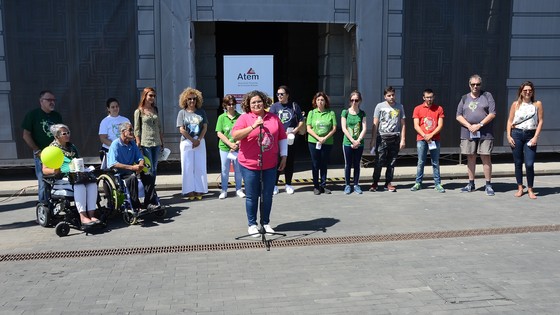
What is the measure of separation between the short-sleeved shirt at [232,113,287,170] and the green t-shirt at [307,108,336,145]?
274 cm

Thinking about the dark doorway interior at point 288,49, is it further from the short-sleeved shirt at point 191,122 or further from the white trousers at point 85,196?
the white trousers at point 85,196

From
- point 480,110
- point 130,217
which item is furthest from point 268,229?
point 480,110

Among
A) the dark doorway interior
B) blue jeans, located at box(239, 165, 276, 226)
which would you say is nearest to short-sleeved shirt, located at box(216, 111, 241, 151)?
blue jeans, located at box(239, 165, 276, 226)

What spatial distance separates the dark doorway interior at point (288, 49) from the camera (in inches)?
602

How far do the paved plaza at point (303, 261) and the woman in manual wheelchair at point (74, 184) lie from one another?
25 centimetres

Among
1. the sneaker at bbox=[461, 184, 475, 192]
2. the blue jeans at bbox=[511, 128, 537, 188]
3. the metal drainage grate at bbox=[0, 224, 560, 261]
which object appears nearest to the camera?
the metal drainage grate at bbox=[0, 224, 560, 261]

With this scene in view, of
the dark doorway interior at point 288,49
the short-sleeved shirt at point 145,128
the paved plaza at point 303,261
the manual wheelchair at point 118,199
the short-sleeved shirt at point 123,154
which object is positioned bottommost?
the paved plaza at point 303,261

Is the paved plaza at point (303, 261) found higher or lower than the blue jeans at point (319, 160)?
lower

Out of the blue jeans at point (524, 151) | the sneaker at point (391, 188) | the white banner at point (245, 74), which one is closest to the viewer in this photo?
the blue jeans at point (524, 151)

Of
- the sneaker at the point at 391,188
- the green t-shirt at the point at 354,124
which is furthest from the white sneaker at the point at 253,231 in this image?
the sneaker at the point at 391,188

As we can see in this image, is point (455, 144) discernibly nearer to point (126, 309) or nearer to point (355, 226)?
point (355, 226)

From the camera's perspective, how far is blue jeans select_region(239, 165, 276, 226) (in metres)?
6.48

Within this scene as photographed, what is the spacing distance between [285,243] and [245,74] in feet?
17.3

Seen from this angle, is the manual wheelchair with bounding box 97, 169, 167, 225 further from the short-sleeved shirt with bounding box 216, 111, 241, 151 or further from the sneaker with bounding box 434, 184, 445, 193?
the sneaker with bounding box 434, 184, 445, 193
